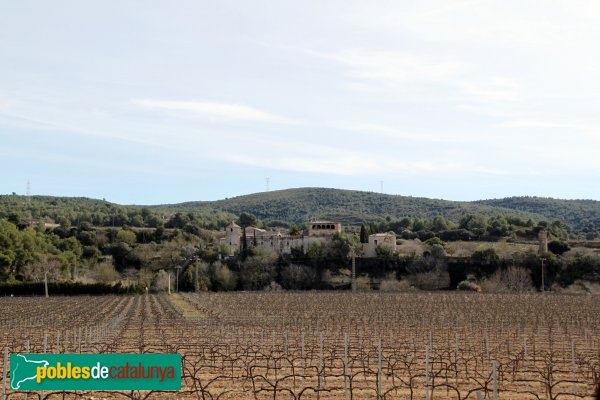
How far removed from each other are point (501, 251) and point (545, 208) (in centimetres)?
9394

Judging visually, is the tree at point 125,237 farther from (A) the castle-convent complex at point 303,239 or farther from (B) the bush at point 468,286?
(B) the bush at point 468,286

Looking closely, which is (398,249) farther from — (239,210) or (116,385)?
(239,210)

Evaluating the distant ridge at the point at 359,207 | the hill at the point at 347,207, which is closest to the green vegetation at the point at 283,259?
the distant ridge at the point at 359,207

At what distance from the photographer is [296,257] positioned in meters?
81.8

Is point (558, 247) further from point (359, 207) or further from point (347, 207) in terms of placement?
point (347, 207)

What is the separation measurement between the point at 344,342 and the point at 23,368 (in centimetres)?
1511

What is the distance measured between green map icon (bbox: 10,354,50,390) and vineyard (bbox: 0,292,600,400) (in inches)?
11.5

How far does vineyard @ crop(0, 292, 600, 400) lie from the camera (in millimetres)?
15984

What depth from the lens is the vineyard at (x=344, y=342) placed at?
52.4 feet

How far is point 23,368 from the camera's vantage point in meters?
10.7

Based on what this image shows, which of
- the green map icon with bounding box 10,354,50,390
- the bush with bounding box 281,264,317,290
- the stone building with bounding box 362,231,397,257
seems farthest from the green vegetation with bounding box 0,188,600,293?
the green map icon with bounding box 10,354,50,390

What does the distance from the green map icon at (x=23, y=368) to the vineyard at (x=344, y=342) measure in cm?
29

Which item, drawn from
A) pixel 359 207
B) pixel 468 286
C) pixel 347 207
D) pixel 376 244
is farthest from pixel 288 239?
pixel 347 207

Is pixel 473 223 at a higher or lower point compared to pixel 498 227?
higher
